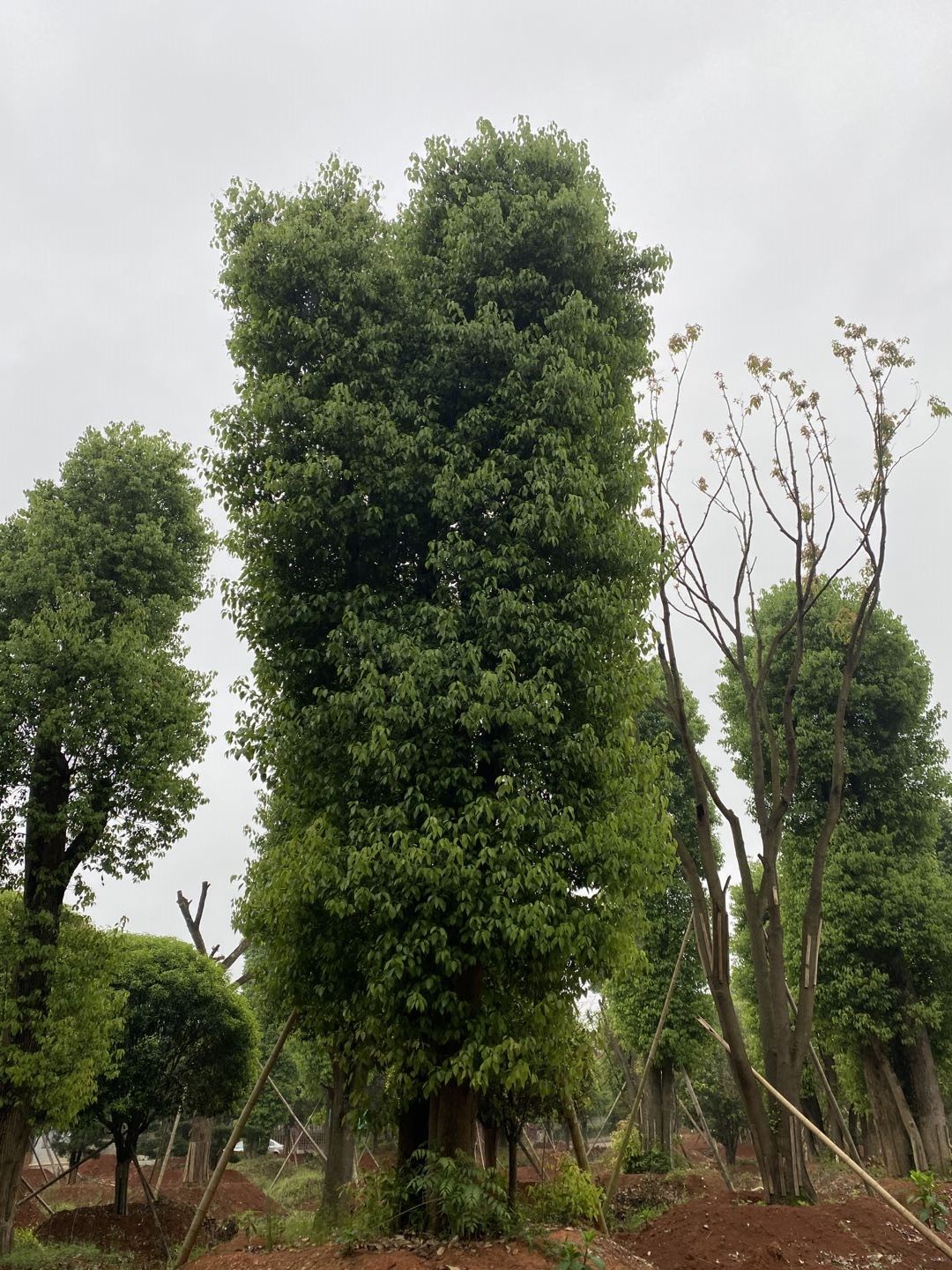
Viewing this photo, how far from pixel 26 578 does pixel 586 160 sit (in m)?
9.80

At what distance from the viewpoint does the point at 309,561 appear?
922 cm

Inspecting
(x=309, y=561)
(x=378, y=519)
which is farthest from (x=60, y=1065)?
(x=378, y=519)

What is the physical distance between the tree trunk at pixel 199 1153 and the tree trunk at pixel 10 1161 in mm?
16461

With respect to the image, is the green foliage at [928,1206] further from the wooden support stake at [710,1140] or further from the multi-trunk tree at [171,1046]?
the multi-trunk tree at [171,1046]

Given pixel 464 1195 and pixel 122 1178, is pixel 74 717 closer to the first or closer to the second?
pixel 464 1195

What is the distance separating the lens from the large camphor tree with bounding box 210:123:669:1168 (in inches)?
287

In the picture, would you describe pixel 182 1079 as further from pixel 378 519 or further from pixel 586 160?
pixel 586 160

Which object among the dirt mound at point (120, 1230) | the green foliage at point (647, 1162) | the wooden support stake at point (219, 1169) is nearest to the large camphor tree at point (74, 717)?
the wooden support stake at point (219, 1169)

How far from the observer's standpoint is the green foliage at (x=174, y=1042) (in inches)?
593

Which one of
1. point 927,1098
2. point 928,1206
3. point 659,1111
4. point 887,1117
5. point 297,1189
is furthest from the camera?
point 297,1189

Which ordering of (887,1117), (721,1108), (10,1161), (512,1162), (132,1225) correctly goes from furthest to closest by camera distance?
(721,1108) < (887,1117) < (132,1225) < (10,1161) < (512,1162)

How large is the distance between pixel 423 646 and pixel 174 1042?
11.8 m

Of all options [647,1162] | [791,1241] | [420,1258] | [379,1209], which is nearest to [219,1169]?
[379,1209]

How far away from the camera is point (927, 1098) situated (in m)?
16.6
